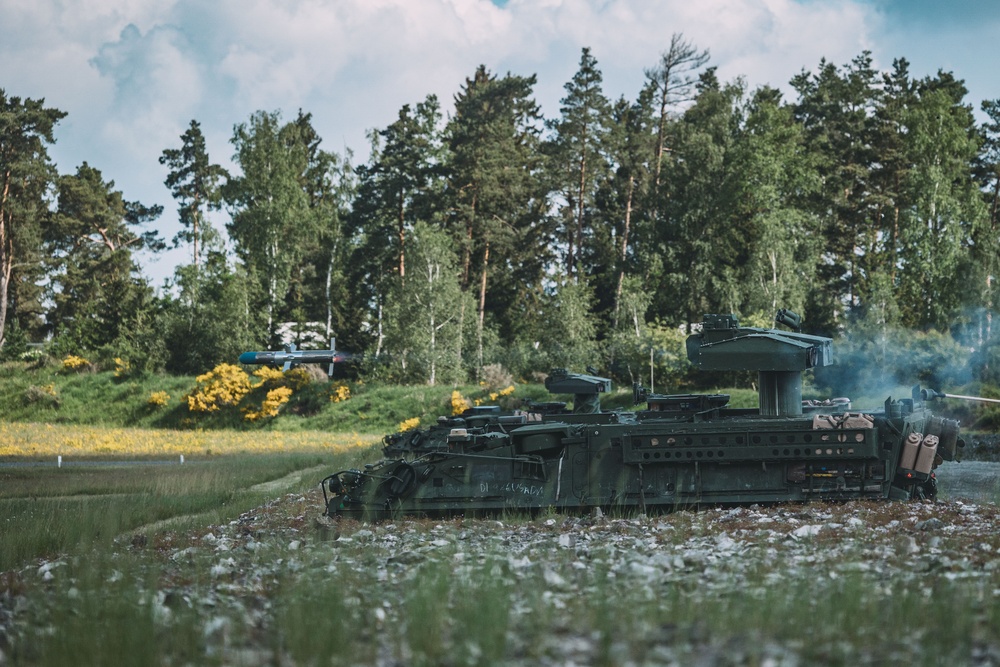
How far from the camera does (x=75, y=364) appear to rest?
6200 centimetres

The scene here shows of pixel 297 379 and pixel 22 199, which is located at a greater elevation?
pixel 22 199

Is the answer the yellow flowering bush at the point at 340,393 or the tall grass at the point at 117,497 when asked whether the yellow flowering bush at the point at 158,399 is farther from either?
the tall grass at the point at 117,497

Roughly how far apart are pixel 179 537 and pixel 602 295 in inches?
2060

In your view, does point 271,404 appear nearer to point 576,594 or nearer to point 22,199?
point 22,199

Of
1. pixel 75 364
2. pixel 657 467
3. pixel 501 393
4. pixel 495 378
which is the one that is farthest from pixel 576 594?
pixel 75 364

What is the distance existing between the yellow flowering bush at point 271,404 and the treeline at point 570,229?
501cm

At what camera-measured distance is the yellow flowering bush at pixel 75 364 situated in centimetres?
6186

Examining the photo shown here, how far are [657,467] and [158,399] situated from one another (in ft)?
147

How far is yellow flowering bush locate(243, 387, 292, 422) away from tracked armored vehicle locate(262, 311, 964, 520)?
121ft

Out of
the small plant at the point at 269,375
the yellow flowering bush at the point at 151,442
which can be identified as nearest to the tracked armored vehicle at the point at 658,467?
the yellow flowering bush at the point at 151,442

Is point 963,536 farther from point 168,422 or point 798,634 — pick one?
point 168,422

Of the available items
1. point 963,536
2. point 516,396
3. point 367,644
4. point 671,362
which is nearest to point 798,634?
point 367,644

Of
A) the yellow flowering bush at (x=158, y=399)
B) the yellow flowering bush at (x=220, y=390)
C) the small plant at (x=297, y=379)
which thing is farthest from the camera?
the yellow flowering bush at (x=158, y=399)

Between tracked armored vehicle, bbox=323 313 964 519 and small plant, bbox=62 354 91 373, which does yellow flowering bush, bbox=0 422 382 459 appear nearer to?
small plant, bbox=62 354 91 373
